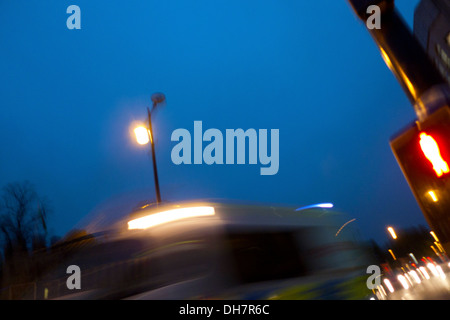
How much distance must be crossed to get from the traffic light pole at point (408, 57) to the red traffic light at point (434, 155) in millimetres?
2694

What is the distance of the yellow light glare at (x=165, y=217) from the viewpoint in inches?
128

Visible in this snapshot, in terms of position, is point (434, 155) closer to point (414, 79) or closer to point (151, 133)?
point (414, 79)

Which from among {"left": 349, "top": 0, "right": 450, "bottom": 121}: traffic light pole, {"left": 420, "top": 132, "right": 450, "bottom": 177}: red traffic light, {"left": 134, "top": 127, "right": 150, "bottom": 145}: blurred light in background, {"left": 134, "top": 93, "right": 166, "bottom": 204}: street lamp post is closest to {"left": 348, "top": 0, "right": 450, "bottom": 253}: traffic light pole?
{"left": 349, "top": 0, "right": 450, "bottom": 121}: traffic light pole

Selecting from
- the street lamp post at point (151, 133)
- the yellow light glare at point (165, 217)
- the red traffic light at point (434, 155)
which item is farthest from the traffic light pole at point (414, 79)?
the street lamp post at point (151, 133)

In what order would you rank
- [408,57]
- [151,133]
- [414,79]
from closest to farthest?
[414,79] → [408,57] → [151,133]

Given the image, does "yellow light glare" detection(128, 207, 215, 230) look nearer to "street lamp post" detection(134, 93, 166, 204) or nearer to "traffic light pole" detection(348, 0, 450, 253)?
"traffic light pole" detection(348, 0, 450, 253)

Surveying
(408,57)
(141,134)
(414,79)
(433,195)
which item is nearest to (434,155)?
(414,79)

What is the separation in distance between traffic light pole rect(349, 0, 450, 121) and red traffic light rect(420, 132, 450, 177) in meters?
2.69

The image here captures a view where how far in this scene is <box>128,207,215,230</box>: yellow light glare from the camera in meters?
3.25

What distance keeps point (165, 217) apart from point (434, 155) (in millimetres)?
5067

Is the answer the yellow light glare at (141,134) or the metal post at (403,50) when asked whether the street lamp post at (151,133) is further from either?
the metal post at (403,50)

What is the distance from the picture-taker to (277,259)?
3.91 m

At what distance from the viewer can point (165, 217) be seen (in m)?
3.30
